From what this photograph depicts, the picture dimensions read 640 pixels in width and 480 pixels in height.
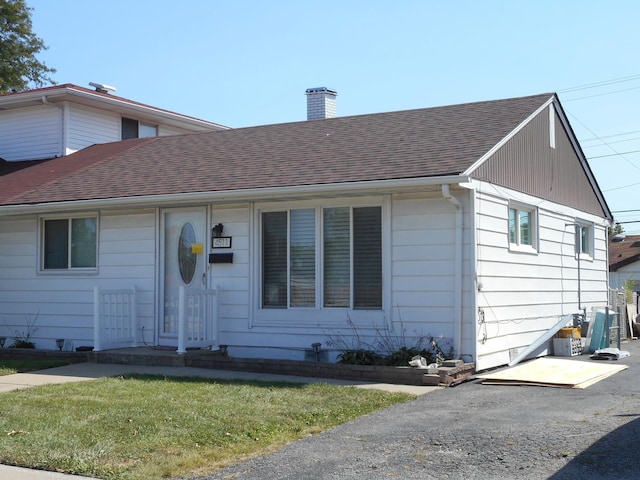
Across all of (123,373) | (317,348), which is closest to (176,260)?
(123,373)

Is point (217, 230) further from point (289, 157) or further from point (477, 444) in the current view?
point (477, 444)

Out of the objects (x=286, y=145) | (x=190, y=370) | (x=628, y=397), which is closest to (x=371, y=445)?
(x=628, y=397)

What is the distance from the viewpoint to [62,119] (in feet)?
64.3

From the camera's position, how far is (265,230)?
13.7 metres

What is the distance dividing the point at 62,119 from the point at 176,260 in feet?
22.9

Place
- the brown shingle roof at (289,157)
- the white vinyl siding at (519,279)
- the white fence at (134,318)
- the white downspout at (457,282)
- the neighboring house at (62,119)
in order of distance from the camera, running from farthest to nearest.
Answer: the neighboring house at (62,119) < the white fence at (134,318) < the brown shingle roof at (289,157) < the white vinyl siding at (519,279) < the white downspout at (457,282)

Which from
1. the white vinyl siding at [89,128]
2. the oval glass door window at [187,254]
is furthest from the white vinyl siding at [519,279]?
the white vinyl siding at [89,128]

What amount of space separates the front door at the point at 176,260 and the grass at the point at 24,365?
1907 mm

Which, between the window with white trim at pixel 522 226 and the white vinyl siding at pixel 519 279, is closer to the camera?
the white vinyl siding at pixel 519 279

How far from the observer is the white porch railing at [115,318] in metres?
13.8

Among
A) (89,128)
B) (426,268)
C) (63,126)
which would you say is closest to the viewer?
(426,268)

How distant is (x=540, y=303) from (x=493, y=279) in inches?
99.0

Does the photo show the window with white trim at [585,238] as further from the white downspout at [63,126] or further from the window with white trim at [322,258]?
the white downspout at [63,126]

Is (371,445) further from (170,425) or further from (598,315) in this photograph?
(598,315)
